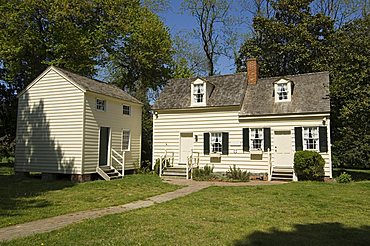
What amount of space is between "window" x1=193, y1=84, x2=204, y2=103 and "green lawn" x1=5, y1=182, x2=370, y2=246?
1003 cm

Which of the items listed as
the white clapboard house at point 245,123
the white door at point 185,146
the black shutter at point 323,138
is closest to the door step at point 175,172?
the white clapboard house at point 245,123

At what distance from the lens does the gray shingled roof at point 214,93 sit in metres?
19.9

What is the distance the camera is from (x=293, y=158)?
17.8 metres

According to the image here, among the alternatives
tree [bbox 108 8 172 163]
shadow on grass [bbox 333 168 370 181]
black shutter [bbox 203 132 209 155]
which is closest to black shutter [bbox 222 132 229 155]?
black shutter [bbox 203 132 209 155]

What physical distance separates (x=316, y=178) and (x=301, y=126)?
9.49 ft

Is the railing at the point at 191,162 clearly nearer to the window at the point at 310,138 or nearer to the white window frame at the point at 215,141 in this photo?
the white window frame at the point at 215,141

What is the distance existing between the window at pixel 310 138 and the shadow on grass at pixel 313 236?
1074 cm

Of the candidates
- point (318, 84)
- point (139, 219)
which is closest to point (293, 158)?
point (318, 84)

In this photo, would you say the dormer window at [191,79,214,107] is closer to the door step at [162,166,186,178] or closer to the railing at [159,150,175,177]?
the railing at [159,150,175,177]

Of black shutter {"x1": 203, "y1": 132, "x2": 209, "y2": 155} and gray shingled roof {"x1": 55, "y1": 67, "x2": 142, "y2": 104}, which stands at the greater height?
gray shingled roof {"x1": 55, "y1": 67, "x2": 142, "y2": 104}

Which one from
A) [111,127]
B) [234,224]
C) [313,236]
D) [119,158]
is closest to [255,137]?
[119,158]

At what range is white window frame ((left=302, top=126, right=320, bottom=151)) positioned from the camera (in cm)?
1742

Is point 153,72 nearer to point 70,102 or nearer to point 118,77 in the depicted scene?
point 118,77

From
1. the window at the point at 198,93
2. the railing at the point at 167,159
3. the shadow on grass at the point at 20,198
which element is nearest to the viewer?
the shadow on grass at the point at 20,198
